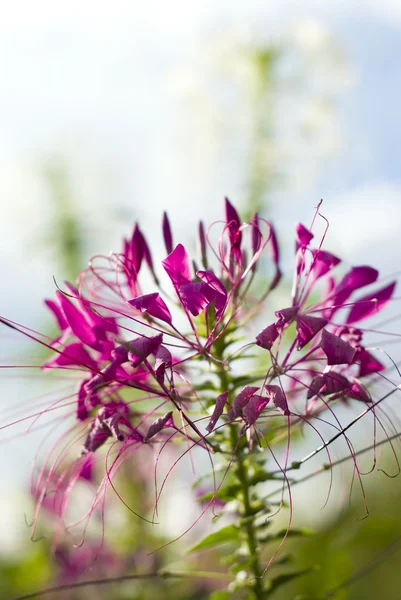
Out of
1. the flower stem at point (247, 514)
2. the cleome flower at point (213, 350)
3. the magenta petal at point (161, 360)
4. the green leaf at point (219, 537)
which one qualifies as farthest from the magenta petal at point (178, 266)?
the green leaf at point (219, 537)

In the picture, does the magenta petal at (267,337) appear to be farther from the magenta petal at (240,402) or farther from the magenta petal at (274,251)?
the magenta petal at (274,251)

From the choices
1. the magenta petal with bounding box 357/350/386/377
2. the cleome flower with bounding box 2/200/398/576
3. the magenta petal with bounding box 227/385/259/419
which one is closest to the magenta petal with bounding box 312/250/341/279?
the cleome flower with bounding box 2/200/398/576

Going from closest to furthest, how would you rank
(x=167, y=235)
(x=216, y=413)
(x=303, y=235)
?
(x=216, y=413), (x=303, y=235), (x=167, y=235)

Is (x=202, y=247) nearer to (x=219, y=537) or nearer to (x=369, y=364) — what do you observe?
(x=369, y=364)

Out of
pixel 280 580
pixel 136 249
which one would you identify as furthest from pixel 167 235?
pixel 280 580

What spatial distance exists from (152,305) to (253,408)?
174mm

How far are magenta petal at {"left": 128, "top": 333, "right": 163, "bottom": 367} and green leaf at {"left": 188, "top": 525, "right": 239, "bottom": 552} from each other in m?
0.32

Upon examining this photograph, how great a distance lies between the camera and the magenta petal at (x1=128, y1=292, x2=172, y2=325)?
85cm

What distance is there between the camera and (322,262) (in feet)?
3.37

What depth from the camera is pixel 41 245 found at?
2168 millimetres

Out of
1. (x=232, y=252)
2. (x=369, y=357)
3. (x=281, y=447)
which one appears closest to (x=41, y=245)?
(x=281, y=447)

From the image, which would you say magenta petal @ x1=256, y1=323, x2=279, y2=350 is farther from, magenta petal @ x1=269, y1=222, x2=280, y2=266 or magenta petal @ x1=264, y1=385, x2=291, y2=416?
magenta petal @ x1=269, y1=222, x2=280, y2=266

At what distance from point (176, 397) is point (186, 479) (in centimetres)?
91

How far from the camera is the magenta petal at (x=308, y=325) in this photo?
85cm
